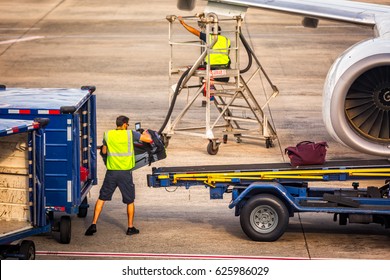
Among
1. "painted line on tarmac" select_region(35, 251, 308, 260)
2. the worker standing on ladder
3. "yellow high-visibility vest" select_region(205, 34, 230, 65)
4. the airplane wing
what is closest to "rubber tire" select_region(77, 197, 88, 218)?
"painted line on tarmac" select_region(35, 251, 308, 260)

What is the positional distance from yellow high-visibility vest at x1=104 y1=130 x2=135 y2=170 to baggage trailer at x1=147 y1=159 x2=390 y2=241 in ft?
1.45

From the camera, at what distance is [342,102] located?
16.4 m

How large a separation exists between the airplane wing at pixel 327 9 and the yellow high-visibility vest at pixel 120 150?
4.77 meters

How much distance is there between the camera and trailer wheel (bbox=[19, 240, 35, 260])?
13.7 meters

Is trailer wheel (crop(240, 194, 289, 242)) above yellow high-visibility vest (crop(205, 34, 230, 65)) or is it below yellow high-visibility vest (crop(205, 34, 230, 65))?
below

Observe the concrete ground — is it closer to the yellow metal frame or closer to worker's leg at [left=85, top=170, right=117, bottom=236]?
worker's leg at [left=85, top=170, right=117, bottom=236]

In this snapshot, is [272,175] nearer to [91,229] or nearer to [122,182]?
[122,182]

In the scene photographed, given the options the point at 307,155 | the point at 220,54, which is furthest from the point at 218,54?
the point at 307,155

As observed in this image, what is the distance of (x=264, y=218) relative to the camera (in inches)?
608

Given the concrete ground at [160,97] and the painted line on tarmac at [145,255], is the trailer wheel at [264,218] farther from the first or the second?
the painted line on tarmac at [145,255]

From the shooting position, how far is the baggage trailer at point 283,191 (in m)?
15.3
